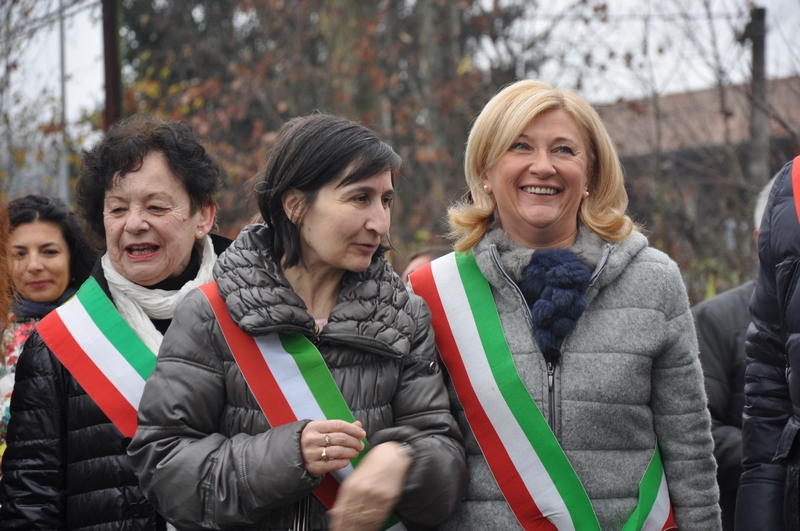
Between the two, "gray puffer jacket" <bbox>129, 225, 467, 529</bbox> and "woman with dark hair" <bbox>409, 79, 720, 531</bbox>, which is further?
"woman with dark hair" <bbox>409, 79, 720, 531</bbox>

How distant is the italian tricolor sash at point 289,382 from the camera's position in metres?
2.50

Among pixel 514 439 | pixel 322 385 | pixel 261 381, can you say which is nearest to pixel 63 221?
pixel 261 381

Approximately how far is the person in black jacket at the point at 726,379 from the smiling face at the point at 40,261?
2.72m

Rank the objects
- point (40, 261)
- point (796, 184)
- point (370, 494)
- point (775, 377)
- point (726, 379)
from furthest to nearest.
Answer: point (40, 261) → point (726, 379) → point (775, 377) → point (796, 184) → point (370, 494)

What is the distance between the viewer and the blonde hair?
9.28ft

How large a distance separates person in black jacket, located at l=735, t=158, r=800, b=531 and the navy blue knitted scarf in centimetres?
49

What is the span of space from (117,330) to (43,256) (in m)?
1.07

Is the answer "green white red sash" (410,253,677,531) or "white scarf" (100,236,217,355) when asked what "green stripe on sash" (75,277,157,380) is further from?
"green white red sash" (410,253,677,531)

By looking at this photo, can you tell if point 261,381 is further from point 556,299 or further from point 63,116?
point 63,116

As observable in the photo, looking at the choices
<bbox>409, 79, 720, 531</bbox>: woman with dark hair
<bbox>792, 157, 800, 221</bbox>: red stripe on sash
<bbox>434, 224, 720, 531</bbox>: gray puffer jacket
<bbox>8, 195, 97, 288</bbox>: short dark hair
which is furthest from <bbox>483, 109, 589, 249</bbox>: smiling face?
<bbox>8, 195, 97, 288</bbox>: short dark hair

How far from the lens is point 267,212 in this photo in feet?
8.85

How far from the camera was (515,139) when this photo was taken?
282 cm

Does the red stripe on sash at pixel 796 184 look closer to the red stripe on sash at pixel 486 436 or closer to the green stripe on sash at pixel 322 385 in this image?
the red stripe on sash at pixel 486 436

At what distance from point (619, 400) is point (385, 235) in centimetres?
84
